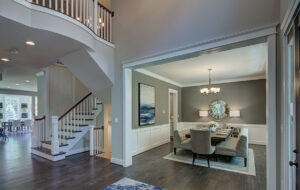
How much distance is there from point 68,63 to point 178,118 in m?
5.64

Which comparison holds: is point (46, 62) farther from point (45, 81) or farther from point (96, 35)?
point (96, 35)

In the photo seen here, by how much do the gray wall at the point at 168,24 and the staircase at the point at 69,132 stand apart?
5.47 feet

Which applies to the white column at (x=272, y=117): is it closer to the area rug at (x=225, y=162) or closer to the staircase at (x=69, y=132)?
the area rug at (x=225, y=162)

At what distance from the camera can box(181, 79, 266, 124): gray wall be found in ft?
20.8

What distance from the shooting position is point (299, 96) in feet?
4.77

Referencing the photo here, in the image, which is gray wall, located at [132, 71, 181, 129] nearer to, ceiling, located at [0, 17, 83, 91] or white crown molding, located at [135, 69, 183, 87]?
white crown molding, located at [135, 69, 183, 87]

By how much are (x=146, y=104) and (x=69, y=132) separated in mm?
2781

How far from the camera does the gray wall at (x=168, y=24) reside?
240 centimetres

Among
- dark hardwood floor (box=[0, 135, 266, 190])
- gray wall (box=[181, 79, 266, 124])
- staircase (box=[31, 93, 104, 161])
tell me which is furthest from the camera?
gray wall (box=[181, 79, 266, 124])

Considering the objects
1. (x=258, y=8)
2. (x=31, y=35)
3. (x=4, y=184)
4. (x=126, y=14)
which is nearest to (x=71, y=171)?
(x=4, y=184)

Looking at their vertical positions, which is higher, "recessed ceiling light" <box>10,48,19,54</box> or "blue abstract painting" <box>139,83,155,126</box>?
"recessed ceiling light" <box>10,48,19,54</box>

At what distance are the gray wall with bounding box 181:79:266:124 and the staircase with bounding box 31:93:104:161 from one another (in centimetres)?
468

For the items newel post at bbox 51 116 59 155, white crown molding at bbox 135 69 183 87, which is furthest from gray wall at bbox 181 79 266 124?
newel post at bbox 51 116 59 155

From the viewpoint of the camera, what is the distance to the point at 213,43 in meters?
2.70
